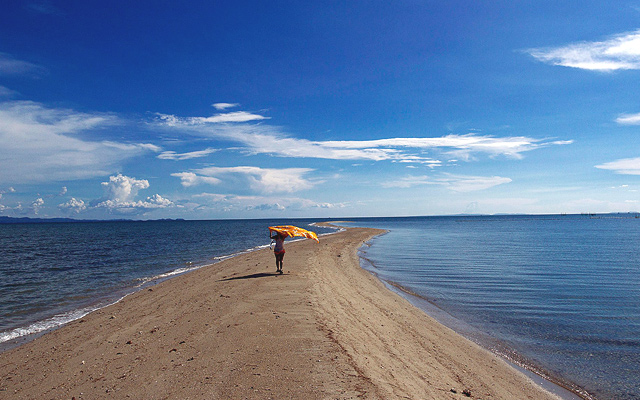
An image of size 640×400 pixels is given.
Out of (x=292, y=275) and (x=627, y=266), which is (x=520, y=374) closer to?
(x=292, y=275)

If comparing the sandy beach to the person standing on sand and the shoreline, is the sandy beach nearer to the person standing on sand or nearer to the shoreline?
the shoreline

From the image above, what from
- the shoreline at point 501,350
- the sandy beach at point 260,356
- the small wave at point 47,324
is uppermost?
the sandy beach at point 260,356

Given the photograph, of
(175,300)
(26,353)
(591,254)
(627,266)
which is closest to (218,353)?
(26,353)

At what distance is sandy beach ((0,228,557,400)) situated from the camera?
6.43 metres

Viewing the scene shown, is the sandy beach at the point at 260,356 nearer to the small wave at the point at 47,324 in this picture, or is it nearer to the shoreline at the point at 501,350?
the shoreline at the point at 501,350

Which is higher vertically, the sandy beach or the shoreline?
the sandy beach

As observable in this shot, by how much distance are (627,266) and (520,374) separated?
26083mm

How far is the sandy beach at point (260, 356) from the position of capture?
6.43 meters

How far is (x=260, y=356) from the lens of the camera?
7.50 metres

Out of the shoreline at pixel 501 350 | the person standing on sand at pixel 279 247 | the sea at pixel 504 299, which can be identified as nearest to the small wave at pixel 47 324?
the sea at pixel 504 299

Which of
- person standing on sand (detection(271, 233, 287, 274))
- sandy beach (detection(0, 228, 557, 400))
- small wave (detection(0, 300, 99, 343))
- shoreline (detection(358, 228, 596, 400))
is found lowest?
shoreline (detection(358, 228, 596, 400))

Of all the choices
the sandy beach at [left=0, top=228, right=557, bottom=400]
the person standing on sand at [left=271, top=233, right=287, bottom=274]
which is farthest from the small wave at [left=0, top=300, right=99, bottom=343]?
the person standing on sand at [left=271, top=233, right=287, bottom=274]

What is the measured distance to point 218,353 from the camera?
7.84 meters

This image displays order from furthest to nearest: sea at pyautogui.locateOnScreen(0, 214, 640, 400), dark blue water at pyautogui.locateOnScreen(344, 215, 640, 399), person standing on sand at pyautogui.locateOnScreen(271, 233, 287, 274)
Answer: person standing on sand at pyautogui.locateOnScreen(271, 233, 287, 274), sea at pyautogui.locateOnScreen(0, 214, 640, 400), dark blue water at pyautogui.locateOnScreen(344, 215, 640, 399)
